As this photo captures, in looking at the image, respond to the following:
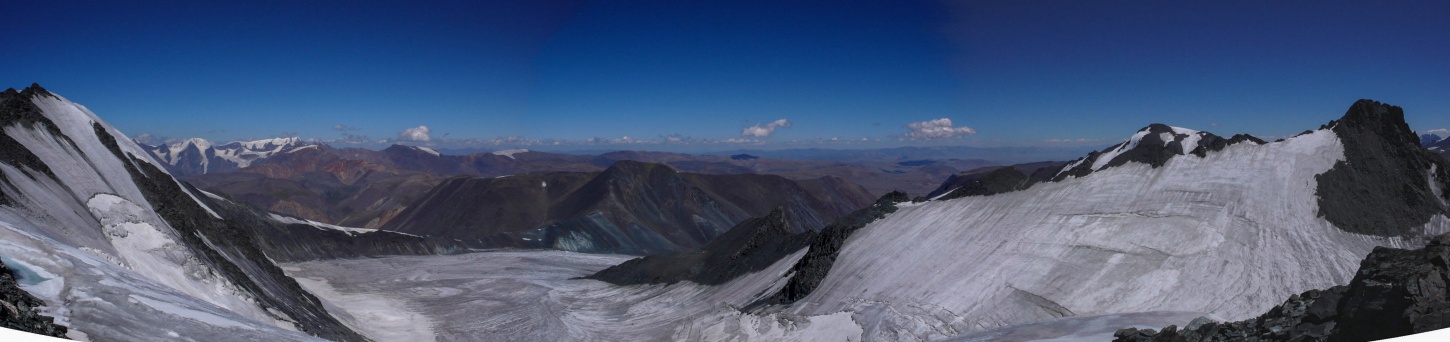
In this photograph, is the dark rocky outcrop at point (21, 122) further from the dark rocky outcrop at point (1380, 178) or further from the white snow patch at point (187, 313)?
the dark rocky outcrop at point (1380, 178)

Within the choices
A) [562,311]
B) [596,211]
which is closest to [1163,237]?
[562,311]

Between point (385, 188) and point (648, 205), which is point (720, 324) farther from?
point (385, 188)

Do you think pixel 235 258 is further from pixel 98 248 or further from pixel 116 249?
pixel 98 248

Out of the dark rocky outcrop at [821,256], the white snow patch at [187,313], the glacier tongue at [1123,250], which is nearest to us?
the white snow patch at [187,313]

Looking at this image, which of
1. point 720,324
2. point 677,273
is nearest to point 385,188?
point 677,273

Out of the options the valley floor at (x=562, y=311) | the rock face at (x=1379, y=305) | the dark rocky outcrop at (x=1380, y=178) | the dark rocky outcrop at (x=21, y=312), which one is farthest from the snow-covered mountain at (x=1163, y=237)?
the dark rocky outcrop at (x=21, y=312)
